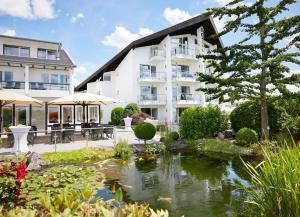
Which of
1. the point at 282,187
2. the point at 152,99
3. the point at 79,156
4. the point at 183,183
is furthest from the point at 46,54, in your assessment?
the point at 282,187

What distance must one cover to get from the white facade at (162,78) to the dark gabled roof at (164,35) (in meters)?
0.56

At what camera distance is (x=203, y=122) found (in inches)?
747

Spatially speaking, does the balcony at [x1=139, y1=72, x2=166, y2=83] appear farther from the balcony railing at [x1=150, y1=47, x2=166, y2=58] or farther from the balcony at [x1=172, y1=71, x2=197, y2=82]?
the balcony railing at [x1=150, y1=47, x2=166, y2=58]

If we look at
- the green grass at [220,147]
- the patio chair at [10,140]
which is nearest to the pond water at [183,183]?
the green grass at [220,147]

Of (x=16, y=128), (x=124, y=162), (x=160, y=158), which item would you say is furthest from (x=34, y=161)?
(x=160, y=158)

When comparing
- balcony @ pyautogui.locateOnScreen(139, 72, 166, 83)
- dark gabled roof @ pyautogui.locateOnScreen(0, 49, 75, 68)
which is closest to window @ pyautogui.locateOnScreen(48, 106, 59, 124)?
dark gabled roof @ pyautogui.locateOnScreen(0, 49, 75, 68)

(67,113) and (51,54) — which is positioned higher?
(51,54)

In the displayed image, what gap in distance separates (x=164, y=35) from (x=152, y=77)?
557 centimetres

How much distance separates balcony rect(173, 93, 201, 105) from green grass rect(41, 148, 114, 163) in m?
21.4

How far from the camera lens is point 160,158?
48.5 ft

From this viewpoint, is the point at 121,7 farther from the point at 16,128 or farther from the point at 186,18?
the point at 186,18

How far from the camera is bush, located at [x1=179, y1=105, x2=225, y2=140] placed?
19.0 meters

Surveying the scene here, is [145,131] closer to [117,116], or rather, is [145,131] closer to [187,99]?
[117,116]

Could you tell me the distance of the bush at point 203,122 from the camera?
746 inches
